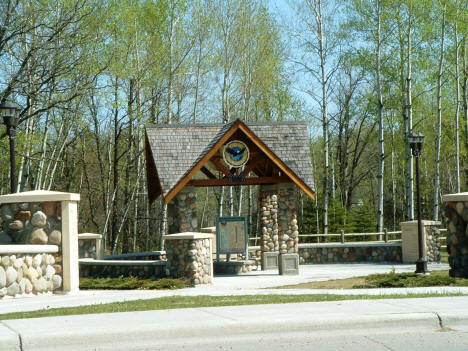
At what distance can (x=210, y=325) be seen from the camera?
27.0 feet

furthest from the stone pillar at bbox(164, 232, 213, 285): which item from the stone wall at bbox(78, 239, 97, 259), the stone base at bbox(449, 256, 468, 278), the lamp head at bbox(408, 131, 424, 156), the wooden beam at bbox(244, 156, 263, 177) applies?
the lamp head at bbox(408, 131, 424, 156)

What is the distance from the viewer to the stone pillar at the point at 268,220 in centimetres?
2409

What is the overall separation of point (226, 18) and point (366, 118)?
558 inches

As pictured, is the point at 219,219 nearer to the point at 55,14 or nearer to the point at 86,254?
the point at 86,254

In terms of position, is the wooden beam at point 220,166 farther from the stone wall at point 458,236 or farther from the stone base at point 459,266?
the stone base at point 459,266

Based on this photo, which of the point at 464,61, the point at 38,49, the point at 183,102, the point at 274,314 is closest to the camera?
the point at 274,314

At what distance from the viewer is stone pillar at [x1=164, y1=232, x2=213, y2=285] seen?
59.1 feet

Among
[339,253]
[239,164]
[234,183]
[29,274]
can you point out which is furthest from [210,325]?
[339,253]

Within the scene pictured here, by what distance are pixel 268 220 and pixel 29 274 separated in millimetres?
12112

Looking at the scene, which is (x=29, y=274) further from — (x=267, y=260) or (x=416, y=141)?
(x=416, y=141)

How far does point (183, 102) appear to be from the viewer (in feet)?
126

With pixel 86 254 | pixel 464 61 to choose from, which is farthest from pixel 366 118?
pixel 86 254

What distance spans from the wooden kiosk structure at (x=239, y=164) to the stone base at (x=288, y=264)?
3.43 ft

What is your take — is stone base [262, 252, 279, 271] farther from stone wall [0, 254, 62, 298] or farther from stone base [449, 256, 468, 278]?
stone wall [0, 254, 62, 298]
